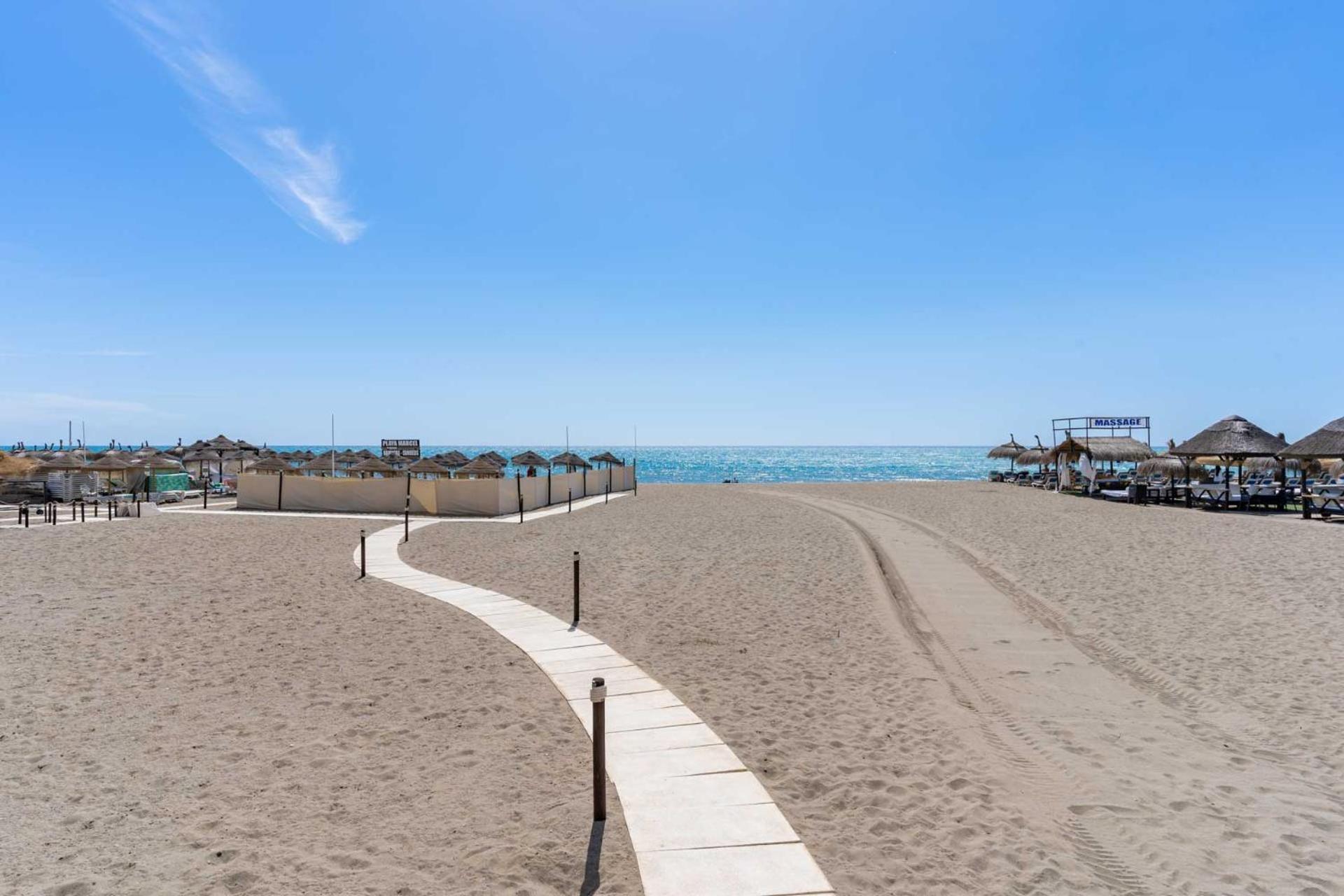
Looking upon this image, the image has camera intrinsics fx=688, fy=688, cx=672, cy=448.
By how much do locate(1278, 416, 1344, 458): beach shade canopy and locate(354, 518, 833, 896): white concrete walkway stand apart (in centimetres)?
3204

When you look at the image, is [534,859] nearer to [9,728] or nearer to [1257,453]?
[9,728]

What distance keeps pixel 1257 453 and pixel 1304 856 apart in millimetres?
33835

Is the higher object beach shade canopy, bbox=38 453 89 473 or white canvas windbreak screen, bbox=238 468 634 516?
beach shade canopy, bbox=38 453 89 473

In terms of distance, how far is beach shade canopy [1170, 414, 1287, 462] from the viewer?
30750mm

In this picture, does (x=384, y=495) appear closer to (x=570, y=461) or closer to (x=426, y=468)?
(x=426, y=468)

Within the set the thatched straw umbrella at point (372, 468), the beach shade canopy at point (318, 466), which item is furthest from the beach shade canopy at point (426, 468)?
the beach shade canopy at point (318, 466)

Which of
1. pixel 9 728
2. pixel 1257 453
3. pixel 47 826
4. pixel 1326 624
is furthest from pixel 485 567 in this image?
pixel 1257 453

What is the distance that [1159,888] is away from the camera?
4.23 meters

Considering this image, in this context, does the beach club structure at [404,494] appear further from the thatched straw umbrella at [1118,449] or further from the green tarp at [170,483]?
the thatched straw umbrella at [1118,449]

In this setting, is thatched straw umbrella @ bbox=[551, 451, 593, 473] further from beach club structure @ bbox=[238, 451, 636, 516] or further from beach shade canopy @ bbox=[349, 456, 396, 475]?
beach shade canopy @ bbox=[349, 456, 396, 475]

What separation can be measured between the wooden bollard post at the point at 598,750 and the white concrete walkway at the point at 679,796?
0.22 meters

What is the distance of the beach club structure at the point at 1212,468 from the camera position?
2766 cm

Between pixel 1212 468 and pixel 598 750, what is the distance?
59539mm

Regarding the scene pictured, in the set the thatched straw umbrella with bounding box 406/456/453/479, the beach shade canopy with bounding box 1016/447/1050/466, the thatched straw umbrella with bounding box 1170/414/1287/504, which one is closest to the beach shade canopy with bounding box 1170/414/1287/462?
the thatched straw umbrella with bounding box 1170/414/1287/504
